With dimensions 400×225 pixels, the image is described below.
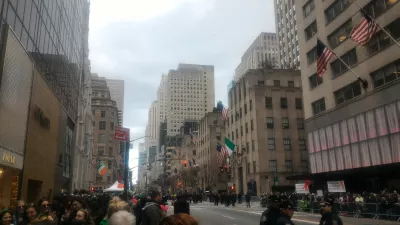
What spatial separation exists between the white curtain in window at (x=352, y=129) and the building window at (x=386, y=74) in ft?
13.8

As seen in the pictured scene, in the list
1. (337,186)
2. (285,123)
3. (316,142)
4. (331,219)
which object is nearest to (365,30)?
(337,186)

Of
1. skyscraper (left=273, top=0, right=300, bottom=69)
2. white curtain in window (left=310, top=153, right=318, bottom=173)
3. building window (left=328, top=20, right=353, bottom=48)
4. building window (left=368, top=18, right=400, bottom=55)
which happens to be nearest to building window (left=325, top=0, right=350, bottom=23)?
building window (left=328, top=20, right=353, bottom=48)

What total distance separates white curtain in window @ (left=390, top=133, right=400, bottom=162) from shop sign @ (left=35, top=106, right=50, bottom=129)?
27898 millimetres

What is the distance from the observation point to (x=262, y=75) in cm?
6781

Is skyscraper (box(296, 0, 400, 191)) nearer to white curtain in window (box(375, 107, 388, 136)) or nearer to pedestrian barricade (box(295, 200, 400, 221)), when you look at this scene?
white curtain in window (box(375, 107, 388, 136))

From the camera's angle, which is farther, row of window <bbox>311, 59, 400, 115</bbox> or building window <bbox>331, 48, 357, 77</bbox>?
building window <bbox>331, 48, 357, 77</bbox>

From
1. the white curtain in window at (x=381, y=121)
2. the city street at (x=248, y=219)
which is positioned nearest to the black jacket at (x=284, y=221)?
the city street at (x=248, y=219)

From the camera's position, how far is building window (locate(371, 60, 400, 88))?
3083 cm

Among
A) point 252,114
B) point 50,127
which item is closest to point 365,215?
point 50,127

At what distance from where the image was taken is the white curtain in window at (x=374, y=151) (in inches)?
1274

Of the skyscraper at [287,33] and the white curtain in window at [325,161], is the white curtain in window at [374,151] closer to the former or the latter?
the white curtain in window at [325,161]

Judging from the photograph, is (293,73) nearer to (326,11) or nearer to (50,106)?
(326,11)

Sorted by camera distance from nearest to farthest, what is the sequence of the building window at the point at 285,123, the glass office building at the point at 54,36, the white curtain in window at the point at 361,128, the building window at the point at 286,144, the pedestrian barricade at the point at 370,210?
the glass office building at the point at 54,36, the pedestrian barricade at the point at 370,210, the white curtain in window at the point at 361,128, the building window at the point at 286,144, the building window at the point at 285,123

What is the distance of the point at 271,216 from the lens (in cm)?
616
